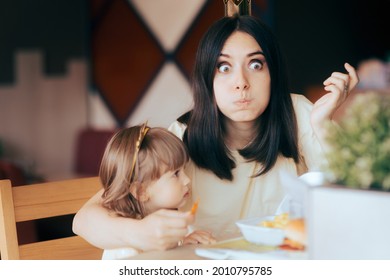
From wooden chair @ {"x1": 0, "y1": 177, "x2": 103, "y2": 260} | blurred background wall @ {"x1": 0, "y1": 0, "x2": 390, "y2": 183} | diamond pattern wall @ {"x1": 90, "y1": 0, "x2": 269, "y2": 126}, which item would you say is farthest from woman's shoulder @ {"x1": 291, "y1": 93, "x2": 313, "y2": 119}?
blurred background wall @ {"x1": 0, "y1": 0, "x2": 390, "y2": 183}

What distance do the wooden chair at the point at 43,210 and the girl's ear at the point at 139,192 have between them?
0.17 m

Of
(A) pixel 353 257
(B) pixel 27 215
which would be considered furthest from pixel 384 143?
(B) pixel 27 215

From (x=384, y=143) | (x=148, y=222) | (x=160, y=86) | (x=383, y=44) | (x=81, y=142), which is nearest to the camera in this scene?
(x=384, y=143)

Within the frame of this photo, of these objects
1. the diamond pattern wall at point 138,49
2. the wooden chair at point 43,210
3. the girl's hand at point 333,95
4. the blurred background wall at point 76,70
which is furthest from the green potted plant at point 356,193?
the blurred background wall at point 76,70

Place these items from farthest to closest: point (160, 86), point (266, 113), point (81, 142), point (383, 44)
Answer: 1. point (81, 142)
2. point (160, 86)
3. point (383, 44)
4. point (266, 113)

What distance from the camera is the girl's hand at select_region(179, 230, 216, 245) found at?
2.88ft

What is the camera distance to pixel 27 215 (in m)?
0.97

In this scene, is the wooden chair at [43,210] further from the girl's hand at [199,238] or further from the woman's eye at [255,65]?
the woman's eye at [255,65]

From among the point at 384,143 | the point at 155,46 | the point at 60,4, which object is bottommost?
the point at 384,143

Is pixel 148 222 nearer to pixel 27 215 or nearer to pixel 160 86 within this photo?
pixel 27 215

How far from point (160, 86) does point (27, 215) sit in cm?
169

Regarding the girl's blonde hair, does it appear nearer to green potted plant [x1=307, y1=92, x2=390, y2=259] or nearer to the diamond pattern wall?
green potted plant [x1=307, y1=92, x2=390, y2=259]

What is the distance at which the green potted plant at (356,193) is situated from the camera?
619 millimetres

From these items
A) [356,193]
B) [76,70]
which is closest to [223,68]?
[356,193]
